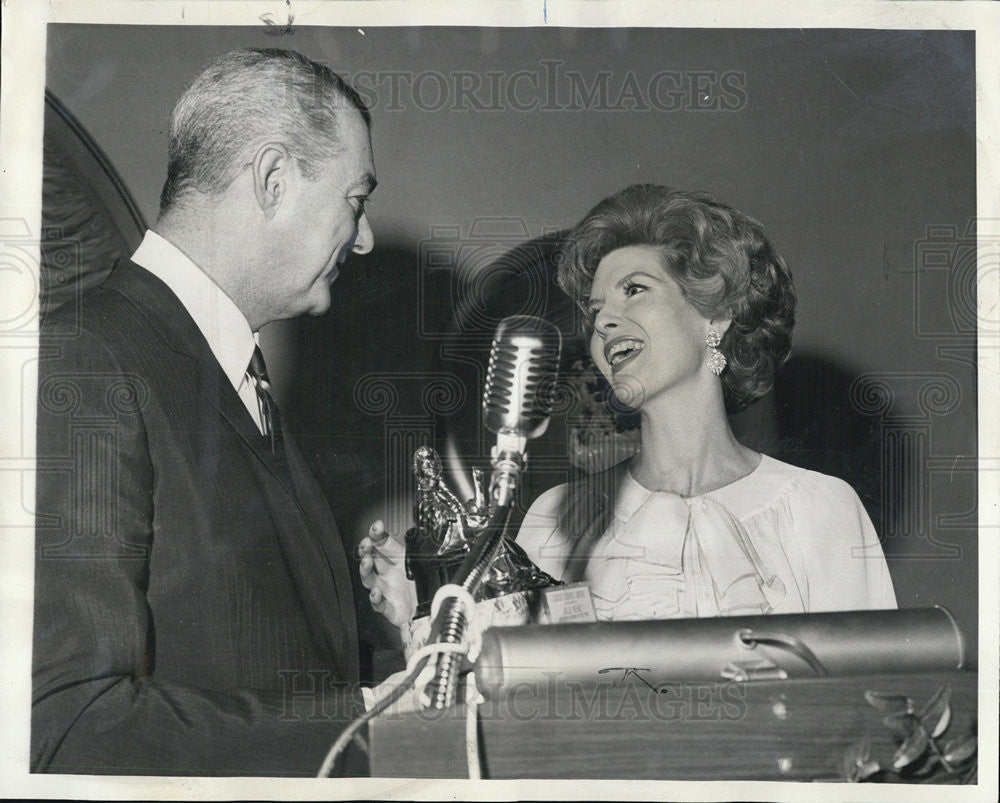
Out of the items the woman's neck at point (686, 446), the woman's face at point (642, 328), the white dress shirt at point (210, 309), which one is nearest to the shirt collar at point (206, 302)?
the white dress shirt at point (210, 309)

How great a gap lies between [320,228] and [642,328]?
27.7 inches

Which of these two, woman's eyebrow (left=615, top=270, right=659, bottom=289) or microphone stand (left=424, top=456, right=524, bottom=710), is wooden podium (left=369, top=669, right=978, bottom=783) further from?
woman's eyebrow (left=615, top=270, right=659, bottom=289)

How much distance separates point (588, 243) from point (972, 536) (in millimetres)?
1039

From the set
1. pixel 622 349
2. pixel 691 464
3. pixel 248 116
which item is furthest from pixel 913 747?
pixel 248 116

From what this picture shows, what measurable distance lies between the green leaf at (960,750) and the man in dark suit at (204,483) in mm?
1243

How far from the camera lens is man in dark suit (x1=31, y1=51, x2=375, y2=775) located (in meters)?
1.99

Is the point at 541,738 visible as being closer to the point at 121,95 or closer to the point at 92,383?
the point at 92,383

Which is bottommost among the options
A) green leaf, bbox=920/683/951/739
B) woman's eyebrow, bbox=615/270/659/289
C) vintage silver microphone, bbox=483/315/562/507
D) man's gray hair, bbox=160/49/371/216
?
green leaf, bbox=920/683/951/739

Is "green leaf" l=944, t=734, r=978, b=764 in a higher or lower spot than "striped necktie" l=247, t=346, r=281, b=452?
lower

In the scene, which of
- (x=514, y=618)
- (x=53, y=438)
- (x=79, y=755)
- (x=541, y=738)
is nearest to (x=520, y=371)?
(x=514, y=618)

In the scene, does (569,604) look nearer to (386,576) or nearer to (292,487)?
(386,576)

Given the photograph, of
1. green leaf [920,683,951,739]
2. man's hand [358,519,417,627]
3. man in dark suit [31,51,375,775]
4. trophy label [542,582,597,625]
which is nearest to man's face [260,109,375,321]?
man in dark suit [31,51,375,775]

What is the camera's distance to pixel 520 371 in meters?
2.13

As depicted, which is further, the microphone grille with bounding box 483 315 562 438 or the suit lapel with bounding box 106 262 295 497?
the microphone grille with bounding box 483 315 562 438
